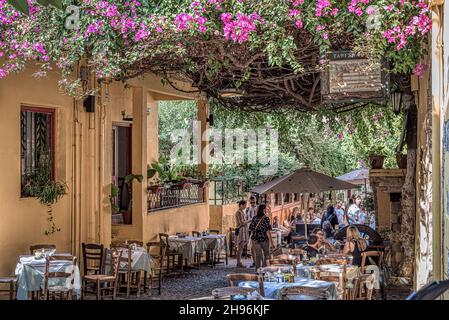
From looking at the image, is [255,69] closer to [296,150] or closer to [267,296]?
[267,296]

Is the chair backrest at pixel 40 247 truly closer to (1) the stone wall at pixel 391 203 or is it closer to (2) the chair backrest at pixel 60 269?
(2) the chair backrest at pixel 60 269

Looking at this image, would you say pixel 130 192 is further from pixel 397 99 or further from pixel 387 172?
pixel 397 99

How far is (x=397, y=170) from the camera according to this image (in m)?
14.5

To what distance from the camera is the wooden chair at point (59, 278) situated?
33.1ft

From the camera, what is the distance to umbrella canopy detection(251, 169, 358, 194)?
1482 cm

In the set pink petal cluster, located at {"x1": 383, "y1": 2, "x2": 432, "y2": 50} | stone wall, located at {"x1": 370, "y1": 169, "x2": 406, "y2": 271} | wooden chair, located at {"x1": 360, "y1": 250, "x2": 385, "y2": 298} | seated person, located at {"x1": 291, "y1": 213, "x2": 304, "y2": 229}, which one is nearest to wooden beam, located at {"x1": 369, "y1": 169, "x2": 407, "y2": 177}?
stone wall, located at {"x1": 370, "y1": 169, "x2": 406, "y2": 271}

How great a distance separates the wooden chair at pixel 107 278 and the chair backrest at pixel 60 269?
86 cm

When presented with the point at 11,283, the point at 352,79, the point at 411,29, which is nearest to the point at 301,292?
the point at 352,79

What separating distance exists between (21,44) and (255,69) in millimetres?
4086

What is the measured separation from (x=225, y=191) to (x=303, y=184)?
698cm

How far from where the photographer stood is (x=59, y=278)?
10461 mm

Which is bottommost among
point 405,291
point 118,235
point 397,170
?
point 405,291
